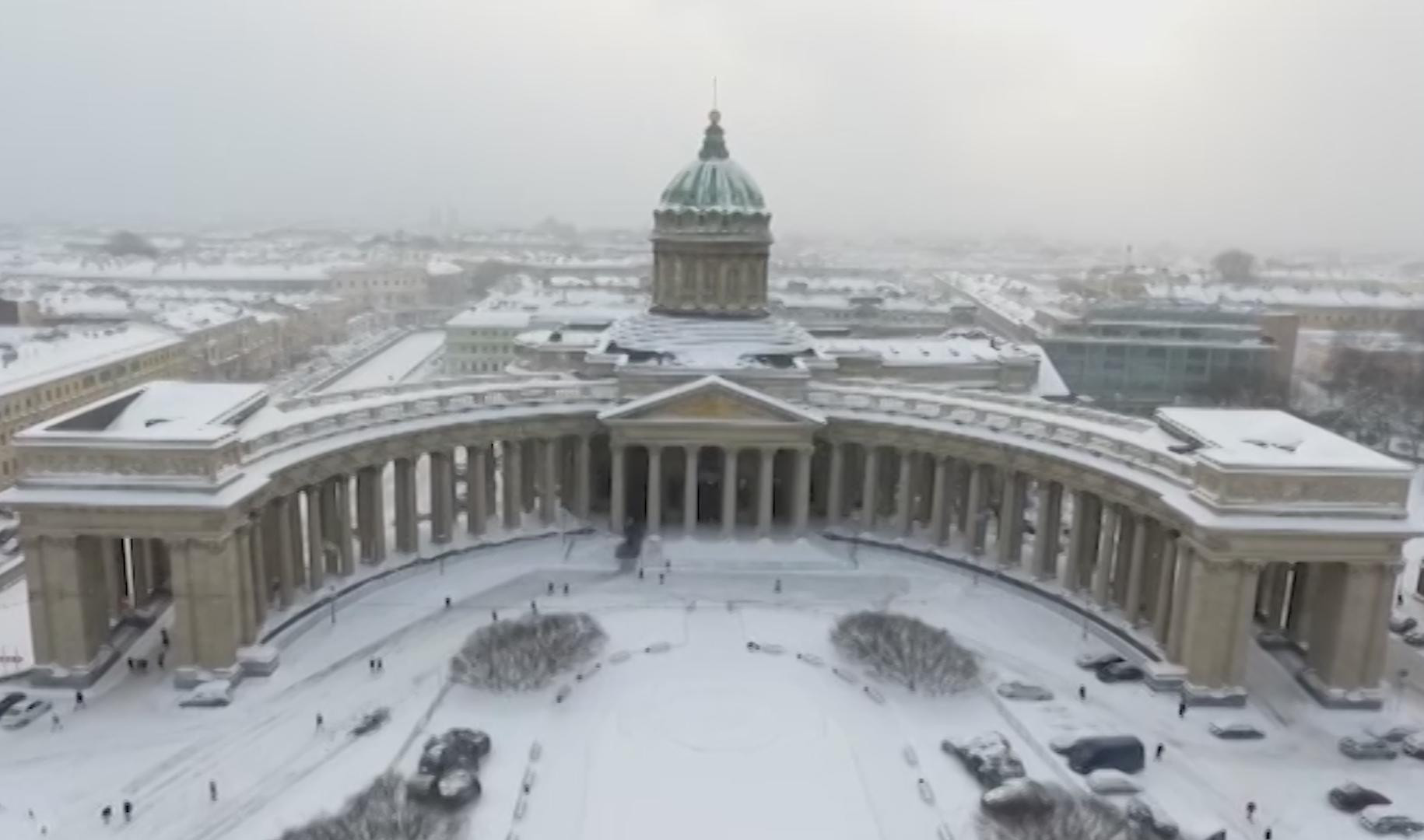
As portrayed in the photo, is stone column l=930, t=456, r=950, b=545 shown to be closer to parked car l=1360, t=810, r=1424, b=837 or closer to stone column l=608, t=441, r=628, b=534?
stone column l=608, t=441, r=628, b=534

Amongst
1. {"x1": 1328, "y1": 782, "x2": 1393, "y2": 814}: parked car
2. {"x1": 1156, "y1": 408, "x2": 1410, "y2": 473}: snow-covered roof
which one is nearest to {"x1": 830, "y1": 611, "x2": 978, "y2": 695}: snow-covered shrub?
{"x1": 1328, "y1": 782, "x2": 1393, "y2": 814}: parked car

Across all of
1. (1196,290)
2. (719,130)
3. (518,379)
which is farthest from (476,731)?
(1196,290)

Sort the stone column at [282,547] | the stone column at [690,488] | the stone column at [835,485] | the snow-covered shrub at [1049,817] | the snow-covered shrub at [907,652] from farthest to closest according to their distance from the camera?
the stone column at [835,485], the stone column at [690,488], the stone column at [282,547], the snow-covered shrub at [907,652], the snow-covered shrub at [1049,817]

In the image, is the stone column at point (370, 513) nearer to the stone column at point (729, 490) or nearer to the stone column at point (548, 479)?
the stone column at point (548, 479)

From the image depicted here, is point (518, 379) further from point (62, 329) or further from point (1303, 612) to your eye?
point (62, 329)

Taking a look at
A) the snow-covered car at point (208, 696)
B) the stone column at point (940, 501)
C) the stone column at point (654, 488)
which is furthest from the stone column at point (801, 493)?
the snow-covered car at point (208, 696)

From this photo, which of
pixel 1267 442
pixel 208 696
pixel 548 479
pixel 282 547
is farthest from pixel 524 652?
pixel 1267 442

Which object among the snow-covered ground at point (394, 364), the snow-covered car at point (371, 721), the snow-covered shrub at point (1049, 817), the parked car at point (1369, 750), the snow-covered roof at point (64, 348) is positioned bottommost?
the snow-covered car at point (371, 721)

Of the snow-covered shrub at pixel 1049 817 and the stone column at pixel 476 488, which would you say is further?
the stone column at pixel 476 488
